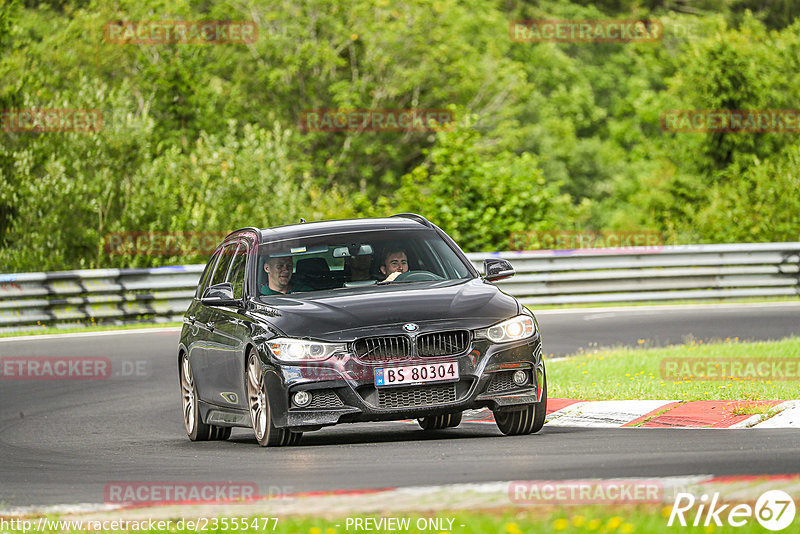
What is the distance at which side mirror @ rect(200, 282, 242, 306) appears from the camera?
10289mm

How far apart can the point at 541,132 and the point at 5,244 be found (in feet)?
122

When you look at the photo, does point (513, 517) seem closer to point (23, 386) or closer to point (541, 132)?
point (23, 386)

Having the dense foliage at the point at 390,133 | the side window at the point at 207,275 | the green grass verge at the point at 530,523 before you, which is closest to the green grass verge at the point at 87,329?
the dense foliage at the point at 390,133

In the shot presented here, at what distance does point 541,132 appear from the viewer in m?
60.8

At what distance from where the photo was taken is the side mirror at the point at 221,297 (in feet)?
33.8

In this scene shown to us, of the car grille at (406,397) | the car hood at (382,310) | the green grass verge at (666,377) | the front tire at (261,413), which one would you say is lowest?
the green grass verge at (666,377)

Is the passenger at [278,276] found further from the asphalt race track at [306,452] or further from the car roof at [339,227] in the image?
the asphalt race track at [306,452]

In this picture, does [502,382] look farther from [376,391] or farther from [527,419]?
[376,391]

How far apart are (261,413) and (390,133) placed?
1800 inches

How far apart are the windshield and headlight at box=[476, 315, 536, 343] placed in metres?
1.00

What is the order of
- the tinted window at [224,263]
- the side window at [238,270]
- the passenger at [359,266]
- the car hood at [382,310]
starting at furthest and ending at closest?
the tinted window at [224,263] → the side window at [238,270] → the passenger at [359,266] → the car hood at [382,310]

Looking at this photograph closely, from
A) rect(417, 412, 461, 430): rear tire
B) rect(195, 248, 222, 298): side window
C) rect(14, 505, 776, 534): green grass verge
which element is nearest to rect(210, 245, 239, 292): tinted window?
rect(195, 248, 222, 298): side window

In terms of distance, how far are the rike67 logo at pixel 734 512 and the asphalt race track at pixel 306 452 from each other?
1.10 metres

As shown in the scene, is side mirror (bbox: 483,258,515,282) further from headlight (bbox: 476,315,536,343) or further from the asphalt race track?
the asphalt race track
